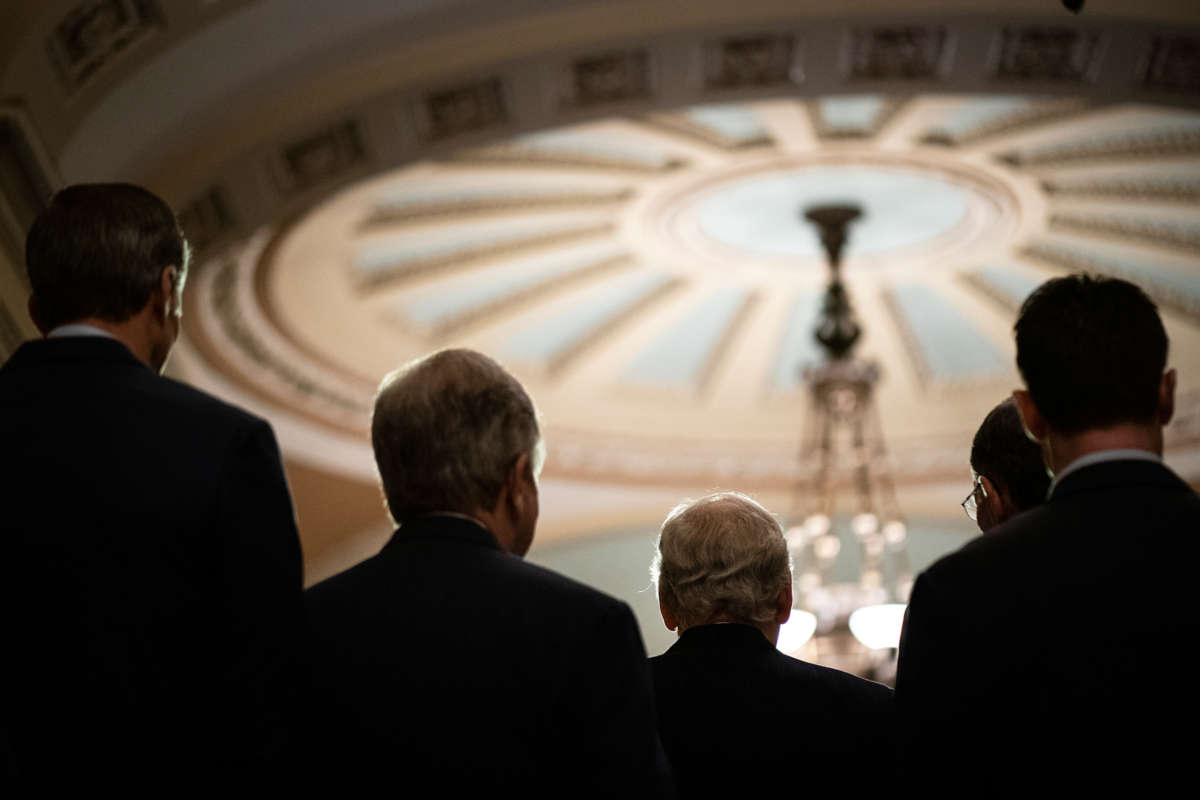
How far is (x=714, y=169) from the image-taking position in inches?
376

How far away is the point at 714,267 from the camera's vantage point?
448 inches

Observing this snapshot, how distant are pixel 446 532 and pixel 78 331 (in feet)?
2.10

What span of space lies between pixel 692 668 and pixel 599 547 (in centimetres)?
1186

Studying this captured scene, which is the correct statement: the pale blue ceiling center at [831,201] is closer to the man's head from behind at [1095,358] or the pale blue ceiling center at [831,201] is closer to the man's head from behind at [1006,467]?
the man's head from behind at [1006,467]

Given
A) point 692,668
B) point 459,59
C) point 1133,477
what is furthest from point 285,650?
point 459,59

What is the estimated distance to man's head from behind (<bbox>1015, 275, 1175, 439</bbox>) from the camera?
2.00m

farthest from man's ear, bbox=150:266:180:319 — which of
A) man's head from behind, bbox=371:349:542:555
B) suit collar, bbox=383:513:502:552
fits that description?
suit collar, bbox=383:513:502:552

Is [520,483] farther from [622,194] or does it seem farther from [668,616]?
[622,194]

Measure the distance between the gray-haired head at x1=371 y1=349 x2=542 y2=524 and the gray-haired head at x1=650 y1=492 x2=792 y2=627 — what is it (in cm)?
55

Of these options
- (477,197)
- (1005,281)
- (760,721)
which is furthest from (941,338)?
(760,721)

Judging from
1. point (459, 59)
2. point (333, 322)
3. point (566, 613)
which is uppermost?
point (459, 59)

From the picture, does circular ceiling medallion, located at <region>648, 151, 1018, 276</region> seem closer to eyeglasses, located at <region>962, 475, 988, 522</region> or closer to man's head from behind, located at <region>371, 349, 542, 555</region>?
eyeglasses, located at <region>962, 475, 988, 522</region>

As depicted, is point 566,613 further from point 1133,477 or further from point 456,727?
point 1133,477

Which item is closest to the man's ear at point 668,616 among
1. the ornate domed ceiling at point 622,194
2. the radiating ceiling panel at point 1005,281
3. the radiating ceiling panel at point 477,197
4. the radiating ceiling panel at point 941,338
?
the ornate domed ceiling at point 622,194
